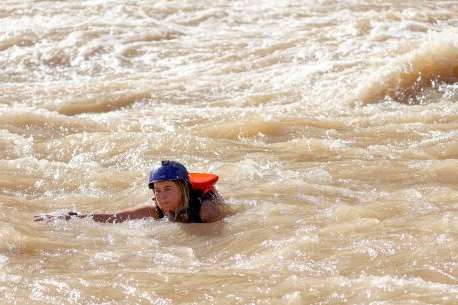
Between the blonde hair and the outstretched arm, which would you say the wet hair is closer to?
the blonde hair

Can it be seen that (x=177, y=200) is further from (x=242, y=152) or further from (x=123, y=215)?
(x=242, y=152)

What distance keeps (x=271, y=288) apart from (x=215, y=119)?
4.68 m

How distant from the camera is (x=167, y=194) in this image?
6.17m

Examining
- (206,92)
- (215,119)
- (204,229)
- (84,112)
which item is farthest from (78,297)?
(206,92)

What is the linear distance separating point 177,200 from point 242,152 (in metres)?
2.04

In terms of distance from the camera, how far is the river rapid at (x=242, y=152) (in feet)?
16.6

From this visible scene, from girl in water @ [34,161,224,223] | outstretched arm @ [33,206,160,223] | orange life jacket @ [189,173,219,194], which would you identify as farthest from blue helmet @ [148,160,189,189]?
outstretched arm @ [33,206,160,223]

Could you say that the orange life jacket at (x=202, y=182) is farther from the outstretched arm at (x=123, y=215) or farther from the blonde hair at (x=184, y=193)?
the outstretched arm at (x=123, y=215)

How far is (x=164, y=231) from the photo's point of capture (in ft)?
20.3

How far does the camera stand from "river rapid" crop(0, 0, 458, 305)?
5066mm

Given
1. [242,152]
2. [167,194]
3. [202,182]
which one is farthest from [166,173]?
[242,152]

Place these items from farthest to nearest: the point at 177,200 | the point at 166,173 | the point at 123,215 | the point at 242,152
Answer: the point at 242,152, the point at 123,215, the point at 177,200, the point at 166,173

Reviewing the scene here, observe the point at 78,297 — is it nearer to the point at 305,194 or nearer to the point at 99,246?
the point at 99,246

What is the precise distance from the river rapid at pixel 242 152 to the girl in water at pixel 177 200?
96 millimetres
